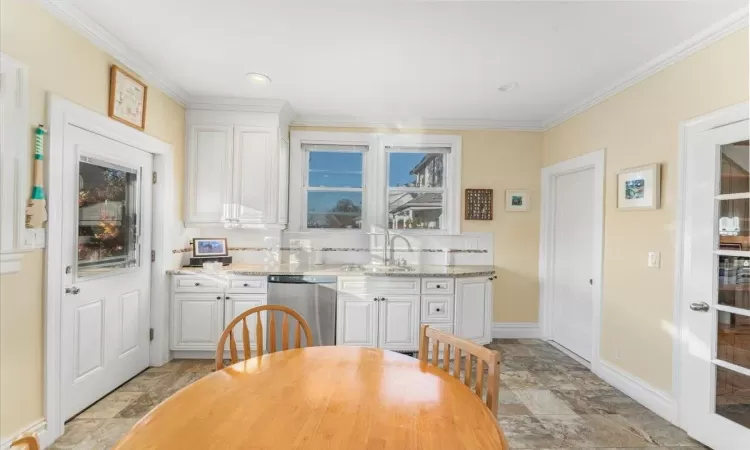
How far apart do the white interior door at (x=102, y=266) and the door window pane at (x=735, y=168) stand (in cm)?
394

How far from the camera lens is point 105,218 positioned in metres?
2.57

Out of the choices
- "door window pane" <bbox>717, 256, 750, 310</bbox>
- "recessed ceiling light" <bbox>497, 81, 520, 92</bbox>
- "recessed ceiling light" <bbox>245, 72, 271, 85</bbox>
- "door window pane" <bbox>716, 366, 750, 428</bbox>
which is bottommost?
"door window pane" <bbox>716, 366, 750, 428</bbox>

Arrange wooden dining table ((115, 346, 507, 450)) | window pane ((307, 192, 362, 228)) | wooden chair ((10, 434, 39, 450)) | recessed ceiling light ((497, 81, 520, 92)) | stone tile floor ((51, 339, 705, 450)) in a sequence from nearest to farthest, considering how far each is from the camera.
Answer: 1. wooden chair ((10, 434, 39, 450))
2. wooden dining table ((115, 346, 507, 450))
3. stone tile floor ((51, 339, 705, 450))
4. recessed ceiling light ((497, 81, 520, 92))
5. window pane ((307, 192, 362, 228))

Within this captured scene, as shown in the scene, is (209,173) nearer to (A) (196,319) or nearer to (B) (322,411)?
(A) (196,319)

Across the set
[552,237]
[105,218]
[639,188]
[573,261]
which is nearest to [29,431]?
[105,218]

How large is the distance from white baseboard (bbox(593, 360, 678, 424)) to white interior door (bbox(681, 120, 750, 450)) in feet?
0.39

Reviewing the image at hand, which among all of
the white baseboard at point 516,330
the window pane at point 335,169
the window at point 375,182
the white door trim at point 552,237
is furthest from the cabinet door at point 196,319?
the white door trim at point 552,237

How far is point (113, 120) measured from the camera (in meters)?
2.50

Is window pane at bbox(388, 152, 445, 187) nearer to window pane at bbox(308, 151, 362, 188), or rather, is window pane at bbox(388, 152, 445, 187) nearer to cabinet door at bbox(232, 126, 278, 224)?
window pane at bbox(308, 151, 362, 188)

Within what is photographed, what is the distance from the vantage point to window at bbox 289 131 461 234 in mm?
4000

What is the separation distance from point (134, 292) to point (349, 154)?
8.11 ft

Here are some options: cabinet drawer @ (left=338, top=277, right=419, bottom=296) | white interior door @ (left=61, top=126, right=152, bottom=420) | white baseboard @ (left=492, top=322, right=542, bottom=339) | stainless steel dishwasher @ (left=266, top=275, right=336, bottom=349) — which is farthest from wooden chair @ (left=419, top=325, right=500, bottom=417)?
white baseboard @ (left=492, top=322, right=542, bottom=339)

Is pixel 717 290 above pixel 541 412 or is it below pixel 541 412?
above

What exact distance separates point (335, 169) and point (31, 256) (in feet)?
8.88
